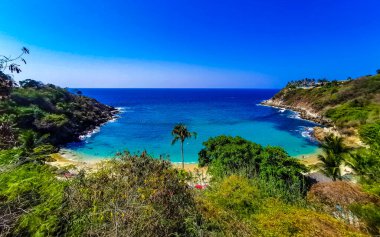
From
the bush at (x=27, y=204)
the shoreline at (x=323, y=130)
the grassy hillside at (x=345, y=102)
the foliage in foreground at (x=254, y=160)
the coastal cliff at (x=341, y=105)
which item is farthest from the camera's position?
the grassy hillside at (x=345, y=102)

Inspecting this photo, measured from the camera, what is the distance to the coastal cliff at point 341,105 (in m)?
58.8

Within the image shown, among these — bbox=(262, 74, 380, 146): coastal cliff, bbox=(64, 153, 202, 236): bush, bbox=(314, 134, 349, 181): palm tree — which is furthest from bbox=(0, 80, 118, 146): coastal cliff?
bbox=(262, 74, 380, 146): coastal cliff

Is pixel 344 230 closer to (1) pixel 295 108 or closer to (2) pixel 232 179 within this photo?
(2) pixel 232 179

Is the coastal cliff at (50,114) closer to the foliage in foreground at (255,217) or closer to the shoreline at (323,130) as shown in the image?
the foliage in foreground at (255,217)

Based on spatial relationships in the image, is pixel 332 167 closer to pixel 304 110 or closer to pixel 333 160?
pixel 333 160

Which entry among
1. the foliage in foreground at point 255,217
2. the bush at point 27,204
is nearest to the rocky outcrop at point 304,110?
the foliage in foreground at point 255,217

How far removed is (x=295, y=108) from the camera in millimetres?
117250

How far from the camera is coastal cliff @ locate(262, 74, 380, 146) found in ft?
193

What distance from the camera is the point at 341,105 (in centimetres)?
8775

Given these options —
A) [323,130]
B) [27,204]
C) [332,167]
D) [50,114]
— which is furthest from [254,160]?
[50,114]

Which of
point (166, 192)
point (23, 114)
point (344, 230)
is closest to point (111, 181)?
point (166, 192)

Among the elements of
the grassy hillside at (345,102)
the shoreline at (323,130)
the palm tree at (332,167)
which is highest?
the grassy hillside at (345,102)

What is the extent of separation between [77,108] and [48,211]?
81.8 meters

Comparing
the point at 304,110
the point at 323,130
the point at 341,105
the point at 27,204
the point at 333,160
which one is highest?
the point at 27,204
